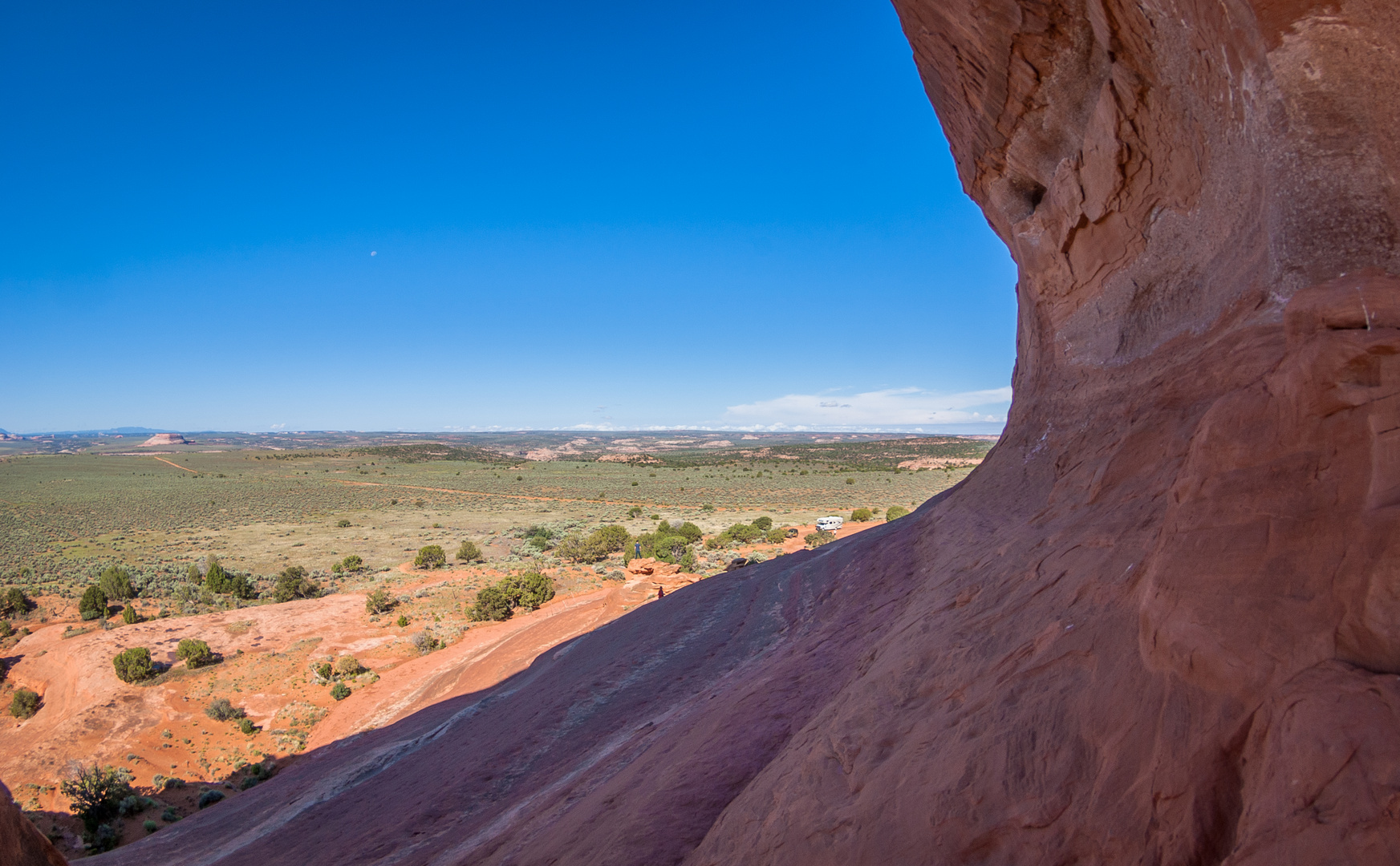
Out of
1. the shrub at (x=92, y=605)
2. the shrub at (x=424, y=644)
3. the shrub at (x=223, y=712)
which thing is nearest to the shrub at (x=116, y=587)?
the shrub at (x=92, y=605)

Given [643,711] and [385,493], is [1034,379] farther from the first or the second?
[385,493]

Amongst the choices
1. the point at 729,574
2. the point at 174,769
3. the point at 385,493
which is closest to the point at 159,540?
the point at 385,493

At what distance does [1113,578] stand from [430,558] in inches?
1409

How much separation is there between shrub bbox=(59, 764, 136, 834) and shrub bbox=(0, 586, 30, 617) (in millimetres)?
18800

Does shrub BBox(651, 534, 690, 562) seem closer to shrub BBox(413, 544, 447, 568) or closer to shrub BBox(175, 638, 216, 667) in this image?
shrub BBox(413, 544, 447, 568)

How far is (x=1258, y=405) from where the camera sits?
12.1 feet

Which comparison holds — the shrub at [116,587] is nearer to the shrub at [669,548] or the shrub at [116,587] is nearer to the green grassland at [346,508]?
the green grassland at [346,508]

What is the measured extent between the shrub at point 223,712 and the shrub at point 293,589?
11.9 metres

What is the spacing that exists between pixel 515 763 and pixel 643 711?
2.04 metres

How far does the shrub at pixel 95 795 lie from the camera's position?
511 inches

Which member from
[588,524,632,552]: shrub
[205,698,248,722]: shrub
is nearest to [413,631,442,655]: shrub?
[205,698,248,722]: shrub

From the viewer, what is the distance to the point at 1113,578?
4.47 meters

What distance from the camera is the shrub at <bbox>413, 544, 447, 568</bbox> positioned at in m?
34.8

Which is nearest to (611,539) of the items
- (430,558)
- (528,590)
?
(430,558)
